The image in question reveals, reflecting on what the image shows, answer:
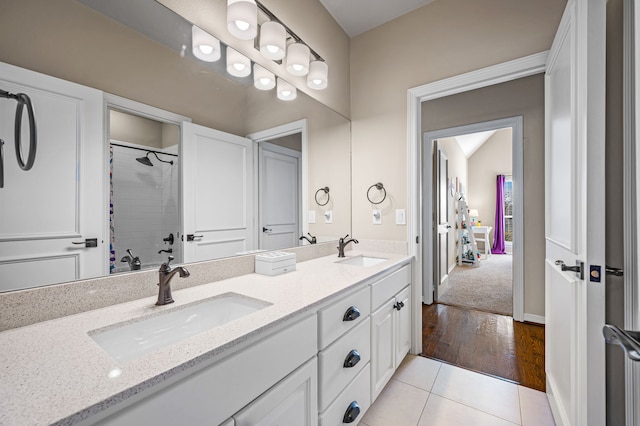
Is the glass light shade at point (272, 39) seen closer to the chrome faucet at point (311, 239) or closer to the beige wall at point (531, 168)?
the chrome faucet at point (311, 239)

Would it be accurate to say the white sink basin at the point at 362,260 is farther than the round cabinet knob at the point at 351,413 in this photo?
Yes

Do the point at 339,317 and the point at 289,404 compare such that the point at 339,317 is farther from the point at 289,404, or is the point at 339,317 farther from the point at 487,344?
the point at 487,344

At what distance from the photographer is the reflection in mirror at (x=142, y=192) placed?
1.01 metres

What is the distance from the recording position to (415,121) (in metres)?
2.05

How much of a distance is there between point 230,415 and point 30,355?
48 centimetres

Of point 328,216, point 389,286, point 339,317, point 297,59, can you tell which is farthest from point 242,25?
point 389,286

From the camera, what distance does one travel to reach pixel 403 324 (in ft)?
6.24

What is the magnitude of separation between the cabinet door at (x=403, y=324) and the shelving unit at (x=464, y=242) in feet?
12.1

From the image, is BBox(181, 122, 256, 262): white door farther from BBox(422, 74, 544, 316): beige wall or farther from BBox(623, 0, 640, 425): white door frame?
BBox(422, 74, 544, 316): beige wall

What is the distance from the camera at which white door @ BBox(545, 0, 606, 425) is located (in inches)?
39.2

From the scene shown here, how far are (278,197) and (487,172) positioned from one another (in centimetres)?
715

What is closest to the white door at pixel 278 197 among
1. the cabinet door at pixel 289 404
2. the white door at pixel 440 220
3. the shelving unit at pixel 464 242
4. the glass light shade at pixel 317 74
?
the glass light shade at pixel 317 74

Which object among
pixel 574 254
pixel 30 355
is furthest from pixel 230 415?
pixel 574 254

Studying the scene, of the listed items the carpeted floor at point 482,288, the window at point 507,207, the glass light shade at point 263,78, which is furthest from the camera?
the window at point 507,207
